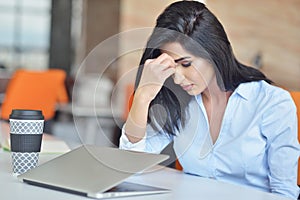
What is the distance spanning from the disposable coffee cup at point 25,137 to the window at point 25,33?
7.85 metres

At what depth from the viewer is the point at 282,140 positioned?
133cm

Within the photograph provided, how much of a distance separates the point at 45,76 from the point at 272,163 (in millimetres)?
2728

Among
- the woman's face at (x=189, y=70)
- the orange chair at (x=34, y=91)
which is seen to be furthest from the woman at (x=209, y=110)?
the orange chair at (x=34, y=91)

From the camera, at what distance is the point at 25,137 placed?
1.12m

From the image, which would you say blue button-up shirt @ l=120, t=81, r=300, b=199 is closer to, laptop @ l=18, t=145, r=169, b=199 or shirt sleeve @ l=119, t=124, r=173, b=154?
shirt sleeve @ l=119, t=124, r=173, b=154

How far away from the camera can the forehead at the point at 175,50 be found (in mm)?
1240

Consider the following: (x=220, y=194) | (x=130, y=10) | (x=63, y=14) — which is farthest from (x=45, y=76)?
(x=63, y=14)

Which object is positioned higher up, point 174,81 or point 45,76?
point 174,81

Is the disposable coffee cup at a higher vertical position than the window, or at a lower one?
higher

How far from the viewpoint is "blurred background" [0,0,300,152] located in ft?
4.57

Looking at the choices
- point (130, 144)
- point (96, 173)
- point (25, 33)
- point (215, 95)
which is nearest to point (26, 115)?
point (96, 173)

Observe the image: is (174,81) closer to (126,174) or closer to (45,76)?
(126,174)

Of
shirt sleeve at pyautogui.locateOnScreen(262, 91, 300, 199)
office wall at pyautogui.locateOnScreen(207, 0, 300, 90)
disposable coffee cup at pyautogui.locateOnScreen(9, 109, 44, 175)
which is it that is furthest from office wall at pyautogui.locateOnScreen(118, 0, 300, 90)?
disposable coffee cup at pyautogui.locateOnScreen(9, 109, 44, 175)

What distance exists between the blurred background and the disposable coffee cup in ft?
0.47
